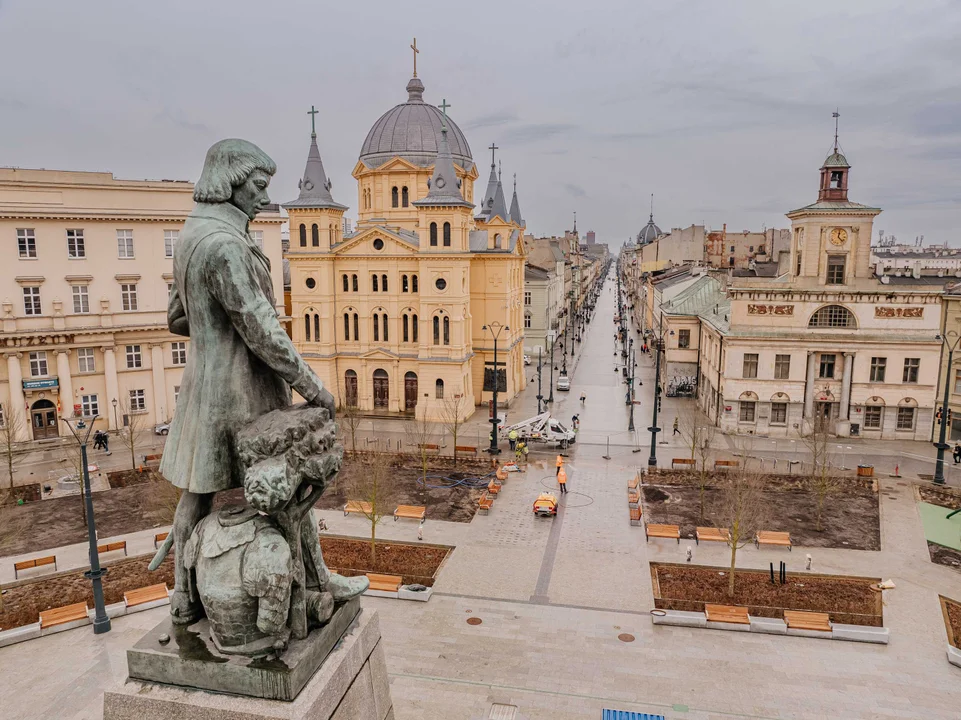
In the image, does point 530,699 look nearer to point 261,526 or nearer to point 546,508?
point 261,526

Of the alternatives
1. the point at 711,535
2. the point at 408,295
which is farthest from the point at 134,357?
the point at 711,535

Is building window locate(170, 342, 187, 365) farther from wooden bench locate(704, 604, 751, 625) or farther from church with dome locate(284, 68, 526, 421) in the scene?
wooden bench locate(704, 604, 751, 625)

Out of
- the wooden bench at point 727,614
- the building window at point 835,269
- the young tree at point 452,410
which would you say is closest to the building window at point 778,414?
the building window at point 835,269

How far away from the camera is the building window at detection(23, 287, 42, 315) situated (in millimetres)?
38500

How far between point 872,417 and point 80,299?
4708 centimetres

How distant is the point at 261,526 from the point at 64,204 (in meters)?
40.4

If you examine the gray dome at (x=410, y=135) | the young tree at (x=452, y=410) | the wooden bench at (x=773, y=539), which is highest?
the gray dome at (x=410, y=135)

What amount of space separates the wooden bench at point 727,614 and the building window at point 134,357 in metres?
36.1

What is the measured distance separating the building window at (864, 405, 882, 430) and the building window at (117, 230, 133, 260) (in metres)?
44.9

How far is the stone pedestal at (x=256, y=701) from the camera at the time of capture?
Result: 6.19 meters

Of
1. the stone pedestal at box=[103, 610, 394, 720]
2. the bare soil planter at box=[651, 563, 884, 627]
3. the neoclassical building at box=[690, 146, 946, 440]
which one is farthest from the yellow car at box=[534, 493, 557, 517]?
the stone pedestal at box=[103, 610, 394, 720]

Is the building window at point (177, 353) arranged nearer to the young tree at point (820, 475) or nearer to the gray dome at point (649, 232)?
the young tree at point (820, 475)

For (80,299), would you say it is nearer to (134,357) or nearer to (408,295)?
(134,357)

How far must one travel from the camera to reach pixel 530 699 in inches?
591
